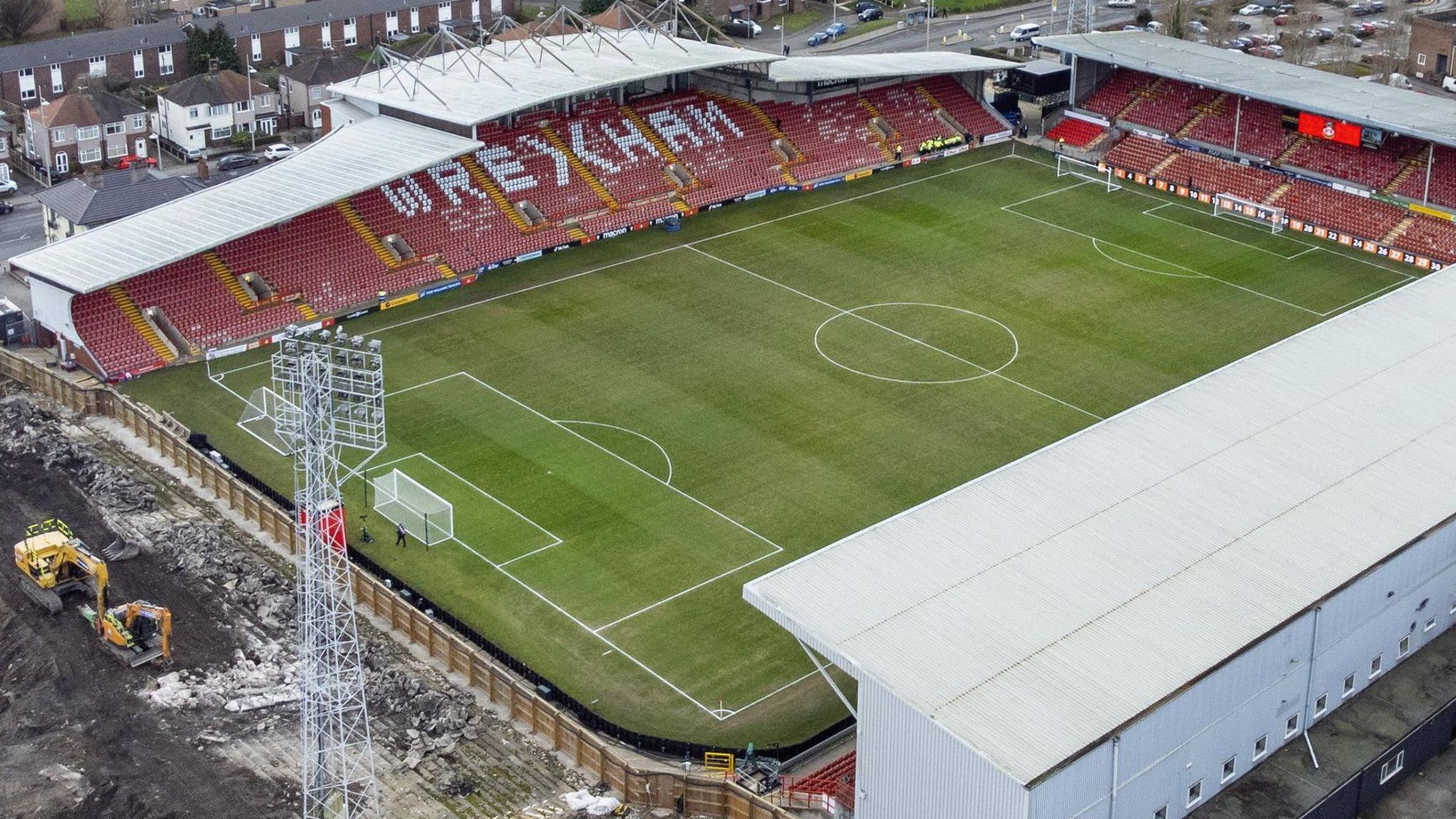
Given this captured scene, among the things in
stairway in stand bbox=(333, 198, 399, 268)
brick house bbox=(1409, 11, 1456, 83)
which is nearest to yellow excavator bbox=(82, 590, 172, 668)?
stairway in stand bbox=(333, 198, 399, 268)

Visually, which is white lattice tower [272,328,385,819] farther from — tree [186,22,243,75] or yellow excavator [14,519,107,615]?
tree [186,22,243,75]

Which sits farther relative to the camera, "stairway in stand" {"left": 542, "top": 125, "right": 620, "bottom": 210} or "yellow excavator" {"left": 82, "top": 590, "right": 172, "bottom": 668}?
"stairway in stand" {"left": 542, "top": 125, "right": 620, "bottom": 210}

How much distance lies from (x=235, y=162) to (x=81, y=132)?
10.8 meters

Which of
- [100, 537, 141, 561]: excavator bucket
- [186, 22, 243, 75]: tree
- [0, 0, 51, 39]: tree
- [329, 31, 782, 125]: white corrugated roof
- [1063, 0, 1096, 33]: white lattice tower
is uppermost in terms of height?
[329, 31, 782, 125]: white corrugated roof

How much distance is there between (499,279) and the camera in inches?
3898

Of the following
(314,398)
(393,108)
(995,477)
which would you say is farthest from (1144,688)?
(393,108)

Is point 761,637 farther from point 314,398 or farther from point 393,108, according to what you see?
point 393,108

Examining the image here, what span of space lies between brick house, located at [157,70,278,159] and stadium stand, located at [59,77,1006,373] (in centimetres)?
2579

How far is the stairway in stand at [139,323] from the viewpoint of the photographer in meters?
88.3

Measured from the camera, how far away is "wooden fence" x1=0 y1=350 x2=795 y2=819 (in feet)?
189

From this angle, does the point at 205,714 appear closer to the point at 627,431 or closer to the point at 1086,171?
the point at 627,431

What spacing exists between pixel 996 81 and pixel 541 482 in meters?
61.9

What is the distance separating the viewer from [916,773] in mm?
50406

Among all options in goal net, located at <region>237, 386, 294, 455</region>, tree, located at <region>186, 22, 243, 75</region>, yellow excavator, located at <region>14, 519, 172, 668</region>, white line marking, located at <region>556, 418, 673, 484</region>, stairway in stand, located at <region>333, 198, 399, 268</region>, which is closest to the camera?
yellow excavator, located at <region>14, 519, 172, 668</region>
